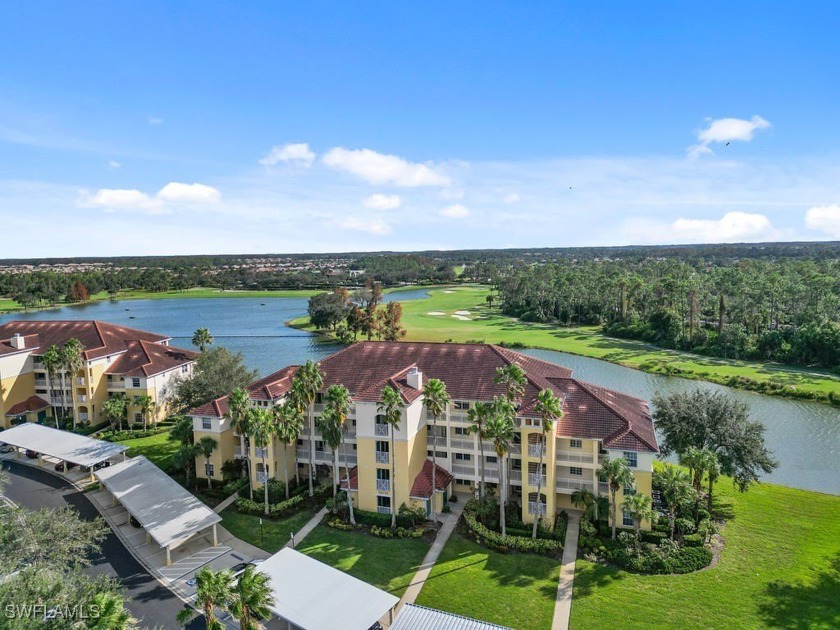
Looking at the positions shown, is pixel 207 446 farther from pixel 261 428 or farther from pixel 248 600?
pixel 248 600

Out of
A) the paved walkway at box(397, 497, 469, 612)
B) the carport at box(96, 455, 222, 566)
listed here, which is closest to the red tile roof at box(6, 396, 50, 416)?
the carport at box(96, 455, 222, 566)

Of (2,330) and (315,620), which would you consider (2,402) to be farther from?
(315,620)

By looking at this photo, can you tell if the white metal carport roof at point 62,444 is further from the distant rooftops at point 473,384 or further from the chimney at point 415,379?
the chimney at point 415,379

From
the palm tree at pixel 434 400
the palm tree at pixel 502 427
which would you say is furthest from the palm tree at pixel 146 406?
the palm tree at pixel 502 427

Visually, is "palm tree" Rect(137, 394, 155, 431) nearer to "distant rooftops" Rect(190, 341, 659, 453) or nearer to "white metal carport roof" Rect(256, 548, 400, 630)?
"distant rooftops" Rect(190, 341, 659, 453)

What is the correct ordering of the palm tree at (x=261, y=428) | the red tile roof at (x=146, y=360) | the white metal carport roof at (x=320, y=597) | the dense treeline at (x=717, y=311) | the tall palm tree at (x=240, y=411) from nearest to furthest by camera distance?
the white metal carport roof at (x=320, y=597)
the palm tree at (x=261, y=428)
the tall palm tree at (x=240, y=411)
the red tile roof at (x=146, y=360)
the dense treeline at (x=717, y=311)

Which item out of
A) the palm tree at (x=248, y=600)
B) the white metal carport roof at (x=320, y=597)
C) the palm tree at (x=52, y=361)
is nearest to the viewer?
the palm tree at (x=248, y=600)
